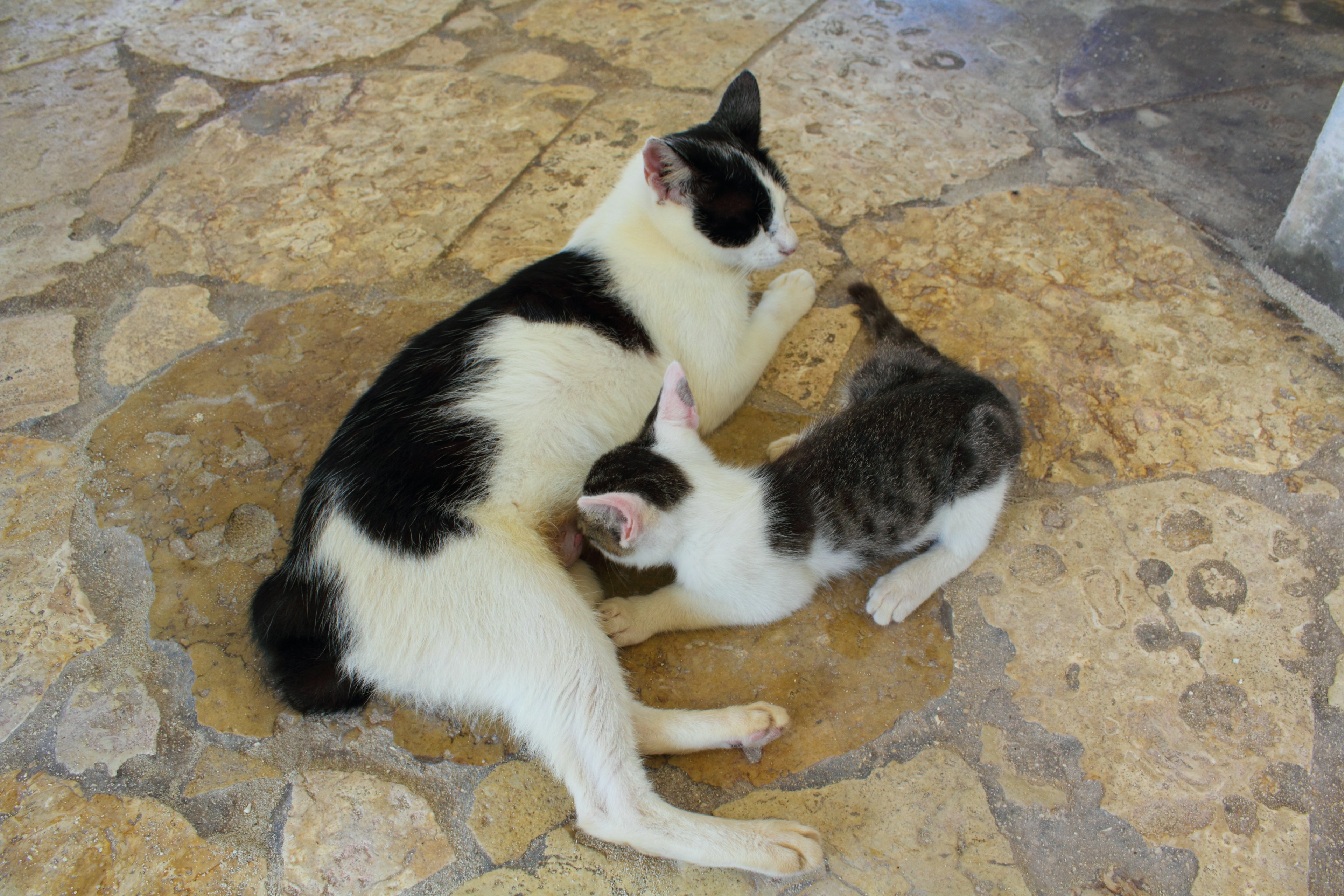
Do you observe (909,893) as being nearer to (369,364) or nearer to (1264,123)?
(369,364)

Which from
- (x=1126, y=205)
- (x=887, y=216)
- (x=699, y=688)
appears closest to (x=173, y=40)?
(x=887, y=216)

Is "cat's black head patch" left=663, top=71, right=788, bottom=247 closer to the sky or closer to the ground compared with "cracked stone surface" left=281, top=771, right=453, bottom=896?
closer to the sky

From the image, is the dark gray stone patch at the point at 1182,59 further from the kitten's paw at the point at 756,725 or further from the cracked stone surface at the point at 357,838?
A: the cracked stone surface at the point at 357,838

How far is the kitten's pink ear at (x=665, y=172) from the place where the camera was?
2119 mm

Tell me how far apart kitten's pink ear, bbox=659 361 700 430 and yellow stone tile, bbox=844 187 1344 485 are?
3.09 ft

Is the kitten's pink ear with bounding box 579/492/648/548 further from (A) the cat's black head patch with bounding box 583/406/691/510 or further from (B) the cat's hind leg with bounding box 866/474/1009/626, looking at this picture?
(B) the cat's hind leg with bounding box 866/474/1009/626

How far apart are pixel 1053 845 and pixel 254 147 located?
3.49 metres

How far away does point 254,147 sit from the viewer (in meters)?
3.25

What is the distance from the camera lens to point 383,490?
1719 millimetres

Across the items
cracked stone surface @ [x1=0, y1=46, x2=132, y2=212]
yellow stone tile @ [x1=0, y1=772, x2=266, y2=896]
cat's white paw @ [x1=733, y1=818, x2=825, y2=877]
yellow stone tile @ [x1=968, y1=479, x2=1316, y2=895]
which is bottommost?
yellow stone tile @ [x1=0, y1=772, x2=266, y2=896]

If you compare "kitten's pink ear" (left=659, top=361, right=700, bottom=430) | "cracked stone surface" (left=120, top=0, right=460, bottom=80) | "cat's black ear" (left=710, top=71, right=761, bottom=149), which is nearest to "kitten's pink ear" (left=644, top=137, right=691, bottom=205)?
"cat's black ear" (left=710, top=71, right=761, bottom=149)

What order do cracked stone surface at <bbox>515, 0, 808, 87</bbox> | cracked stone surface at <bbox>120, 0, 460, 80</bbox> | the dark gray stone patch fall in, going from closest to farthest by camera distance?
the dark gray stone patch, cracked stone surface at <bbox>515, 0, 808, 87</bbox>, cracked stone surface at <bbox>120, 0, 460, 80</bbox>

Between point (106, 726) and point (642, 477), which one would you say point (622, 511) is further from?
point (106, 726)

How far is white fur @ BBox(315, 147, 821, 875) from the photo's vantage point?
5.16 ft
